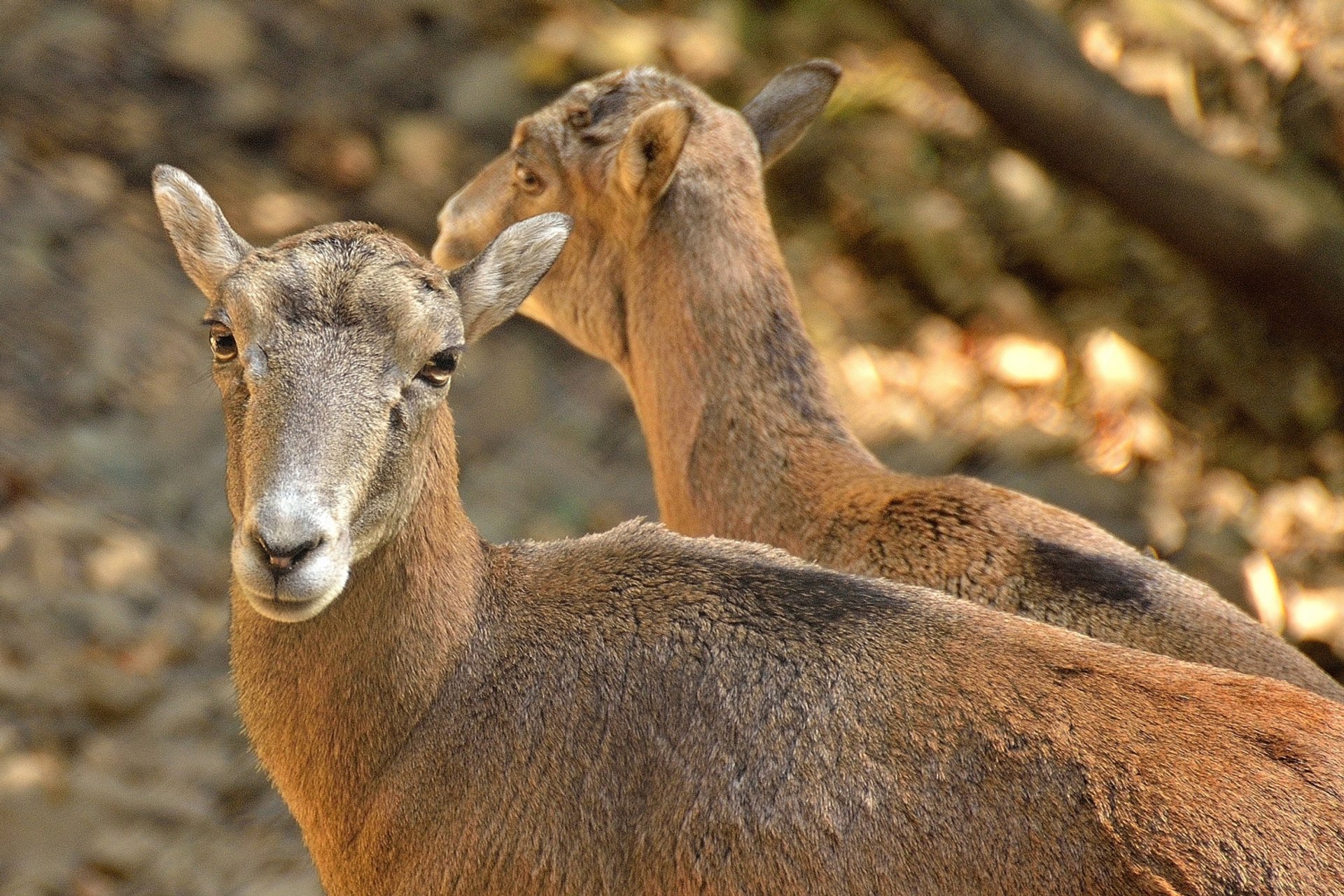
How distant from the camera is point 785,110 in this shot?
6.61 metres

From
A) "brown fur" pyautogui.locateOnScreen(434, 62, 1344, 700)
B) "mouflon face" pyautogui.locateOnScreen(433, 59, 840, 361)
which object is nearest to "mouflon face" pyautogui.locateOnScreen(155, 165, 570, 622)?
"brown fur" pyautogui.locateOnScreen(434, 62, 1344, 700)

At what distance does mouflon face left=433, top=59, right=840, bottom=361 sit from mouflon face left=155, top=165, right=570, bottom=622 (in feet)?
5.83

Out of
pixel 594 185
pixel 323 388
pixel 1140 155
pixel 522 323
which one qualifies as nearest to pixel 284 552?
pixel 323 388

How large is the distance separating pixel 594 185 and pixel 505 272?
5.65ft

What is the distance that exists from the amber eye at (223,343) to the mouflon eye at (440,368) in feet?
1.60

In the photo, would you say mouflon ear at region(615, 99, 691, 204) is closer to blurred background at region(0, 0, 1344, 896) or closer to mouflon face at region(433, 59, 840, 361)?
mouflon face at region(433, 59, 840, 361)

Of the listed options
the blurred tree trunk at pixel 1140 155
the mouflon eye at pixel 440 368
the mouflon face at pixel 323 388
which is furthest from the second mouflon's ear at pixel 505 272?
the blurred tree trunk at pixel 1140 155

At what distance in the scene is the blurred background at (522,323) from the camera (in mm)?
6453

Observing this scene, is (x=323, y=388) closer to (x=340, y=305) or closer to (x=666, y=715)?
(x=340, y=305)

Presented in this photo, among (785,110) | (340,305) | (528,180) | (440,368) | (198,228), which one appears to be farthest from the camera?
(785,110)

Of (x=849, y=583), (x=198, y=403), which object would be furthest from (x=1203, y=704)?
(x=198, y=403)

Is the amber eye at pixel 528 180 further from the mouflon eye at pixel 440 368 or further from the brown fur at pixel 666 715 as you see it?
the mouflon eye at pixel 440 368

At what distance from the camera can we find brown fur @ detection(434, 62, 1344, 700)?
15.9 ft

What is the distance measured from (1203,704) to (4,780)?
4.88m
